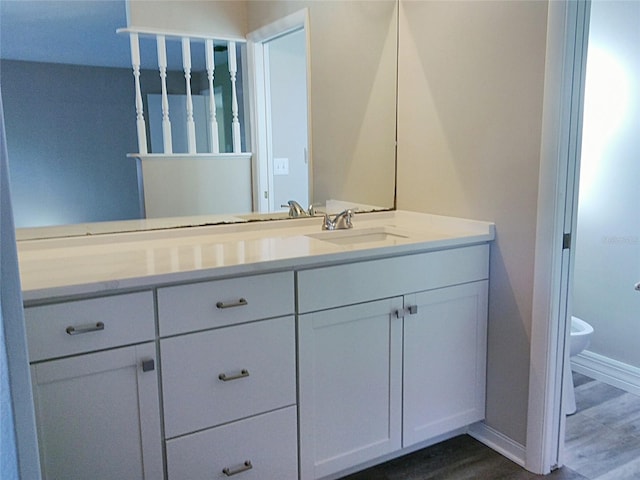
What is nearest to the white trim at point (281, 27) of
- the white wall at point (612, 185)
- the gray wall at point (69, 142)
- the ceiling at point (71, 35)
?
the ceiling at point (71, 35)

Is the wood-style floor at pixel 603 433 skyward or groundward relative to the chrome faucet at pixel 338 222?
groundward

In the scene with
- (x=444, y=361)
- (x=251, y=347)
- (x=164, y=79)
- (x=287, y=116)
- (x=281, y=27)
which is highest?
(x=281, y=27)

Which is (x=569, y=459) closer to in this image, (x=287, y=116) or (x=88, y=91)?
(x=287, y=116)

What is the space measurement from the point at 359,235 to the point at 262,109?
0.68 meters

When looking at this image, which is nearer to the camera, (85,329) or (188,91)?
(85,329)

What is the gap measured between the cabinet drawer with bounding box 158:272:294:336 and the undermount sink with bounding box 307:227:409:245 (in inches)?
21.0

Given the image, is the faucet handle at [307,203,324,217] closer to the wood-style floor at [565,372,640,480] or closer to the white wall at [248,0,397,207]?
the white wall at [248,0,397,207]

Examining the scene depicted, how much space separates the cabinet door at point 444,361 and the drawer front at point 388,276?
49 mm

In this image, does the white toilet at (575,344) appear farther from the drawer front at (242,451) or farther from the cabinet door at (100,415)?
the cabinet door at (100,415)

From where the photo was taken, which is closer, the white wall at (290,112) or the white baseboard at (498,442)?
the white baseboard at (498,442)

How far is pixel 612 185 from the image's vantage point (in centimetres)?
265

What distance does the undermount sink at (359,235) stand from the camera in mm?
2162

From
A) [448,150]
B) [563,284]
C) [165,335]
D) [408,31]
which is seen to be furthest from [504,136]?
[165,335]

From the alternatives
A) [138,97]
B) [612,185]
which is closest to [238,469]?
[138,97]
